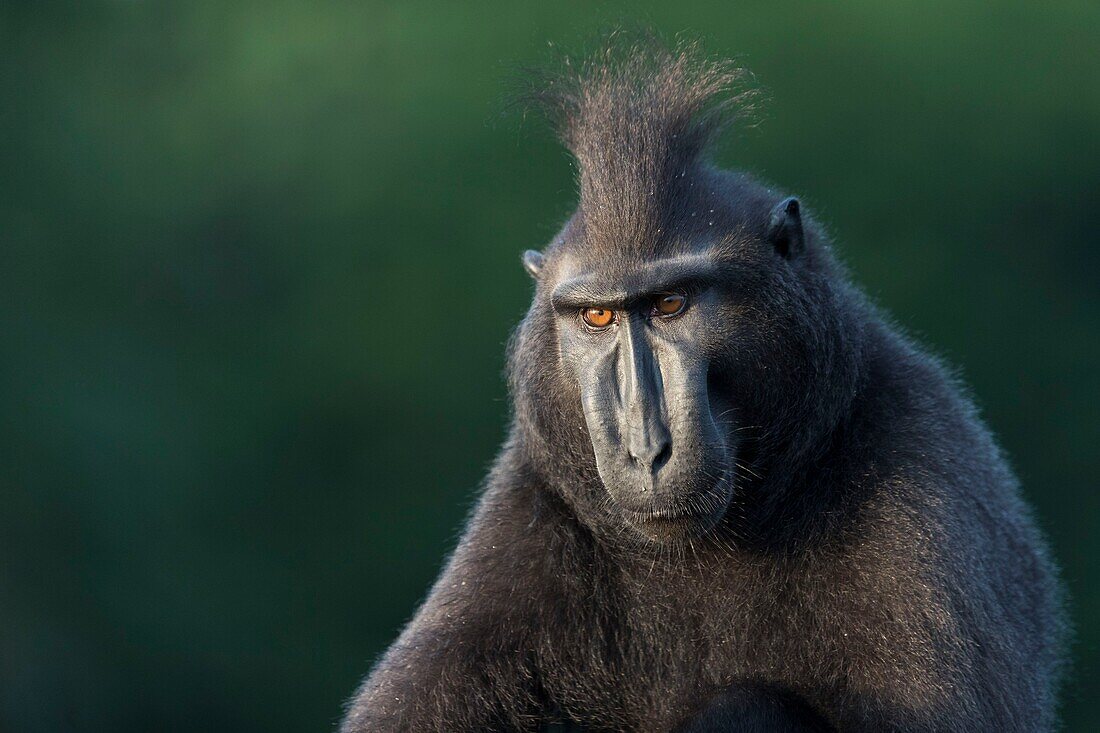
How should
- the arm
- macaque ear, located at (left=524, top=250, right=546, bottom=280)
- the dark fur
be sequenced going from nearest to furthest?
the dark fur → the arm → macaque ear, located at (left=524, top=250, right=546, bottom=280)

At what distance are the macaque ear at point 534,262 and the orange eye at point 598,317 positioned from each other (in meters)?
0.54

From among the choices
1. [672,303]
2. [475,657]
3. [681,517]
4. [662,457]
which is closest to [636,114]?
[672,303]

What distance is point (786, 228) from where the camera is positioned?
19.3ft

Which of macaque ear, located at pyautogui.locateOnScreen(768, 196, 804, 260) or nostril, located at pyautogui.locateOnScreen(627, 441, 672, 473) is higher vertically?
macaque ear, located at pyautogui.locateOnScreen(768, 196, 804, 260)

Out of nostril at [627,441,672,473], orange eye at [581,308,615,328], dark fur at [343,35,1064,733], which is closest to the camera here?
nostril at [627,441,672,473]

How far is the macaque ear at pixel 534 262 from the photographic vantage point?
6270 millimetres

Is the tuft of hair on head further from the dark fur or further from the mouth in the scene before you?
the mouth

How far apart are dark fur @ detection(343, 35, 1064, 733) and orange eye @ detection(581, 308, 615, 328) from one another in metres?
0.19

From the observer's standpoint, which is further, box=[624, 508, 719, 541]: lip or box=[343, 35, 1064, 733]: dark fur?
box=[343, 35, 1064, 733]: dark fur

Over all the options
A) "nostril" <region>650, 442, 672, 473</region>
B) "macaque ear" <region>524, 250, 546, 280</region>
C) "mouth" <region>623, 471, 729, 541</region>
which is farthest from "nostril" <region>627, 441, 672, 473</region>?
"macaque ear" <region>524, 250, 546, 280</region>

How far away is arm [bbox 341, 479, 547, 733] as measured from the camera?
6109 mm

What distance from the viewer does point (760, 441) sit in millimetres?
5691

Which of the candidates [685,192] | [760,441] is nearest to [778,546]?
[760,441]

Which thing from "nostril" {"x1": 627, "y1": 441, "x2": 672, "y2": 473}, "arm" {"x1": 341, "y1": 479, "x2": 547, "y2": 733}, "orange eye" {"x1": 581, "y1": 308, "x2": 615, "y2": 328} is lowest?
"arm" {"x1": 341, "y1": 479, "x2": 547, "y2": 733}
